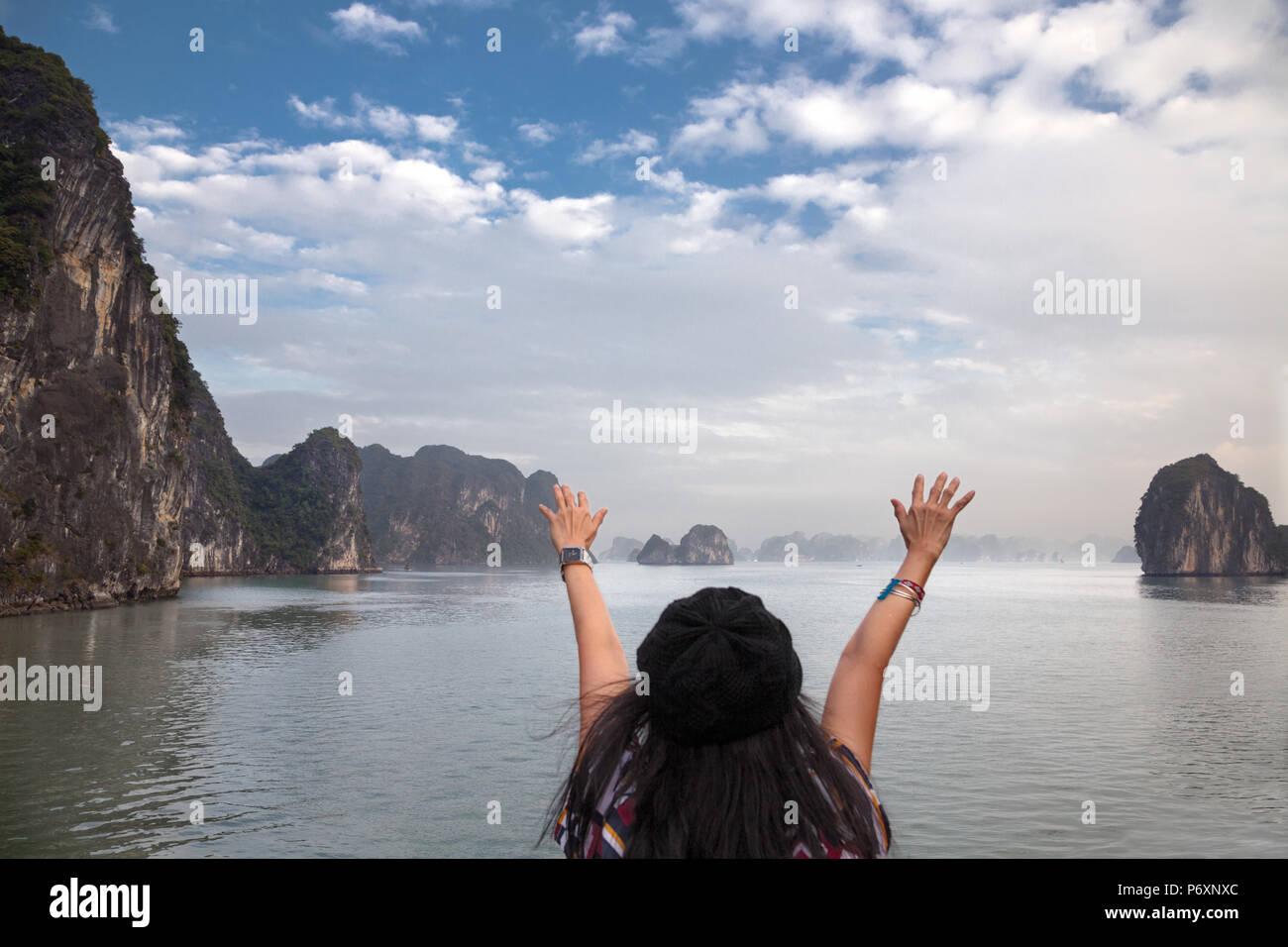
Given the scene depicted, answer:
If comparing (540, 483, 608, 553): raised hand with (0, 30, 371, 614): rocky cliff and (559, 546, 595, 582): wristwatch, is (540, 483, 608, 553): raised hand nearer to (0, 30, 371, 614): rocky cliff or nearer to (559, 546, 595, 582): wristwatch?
(559, 546, 595, 582): wristwatch

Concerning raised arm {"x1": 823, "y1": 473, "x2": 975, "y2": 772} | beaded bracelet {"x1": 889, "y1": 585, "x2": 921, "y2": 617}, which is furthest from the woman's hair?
beaded bracelet {"x1": 889, "y1": 585, "x2": 921, "y2": 617}

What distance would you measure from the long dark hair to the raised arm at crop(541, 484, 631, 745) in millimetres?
193

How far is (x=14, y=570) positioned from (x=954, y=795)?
4075cm

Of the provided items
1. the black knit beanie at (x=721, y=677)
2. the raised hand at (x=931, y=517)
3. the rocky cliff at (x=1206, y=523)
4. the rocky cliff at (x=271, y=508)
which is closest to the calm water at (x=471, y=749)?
Answer: the raised hand at (x=931, y=517)

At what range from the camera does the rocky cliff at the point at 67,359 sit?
3850cm

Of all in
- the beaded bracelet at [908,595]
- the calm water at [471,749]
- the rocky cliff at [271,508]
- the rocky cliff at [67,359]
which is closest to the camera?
the beaded bracelet at [908,595]

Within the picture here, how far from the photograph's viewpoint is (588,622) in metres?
2.34

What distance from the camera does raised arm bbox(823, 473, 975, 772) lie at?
2.03 meters

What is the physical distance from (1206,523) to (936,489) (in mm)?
148300

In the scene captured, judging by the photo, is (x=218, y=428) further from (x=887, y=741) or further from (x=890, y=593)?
(x=890, y=593)

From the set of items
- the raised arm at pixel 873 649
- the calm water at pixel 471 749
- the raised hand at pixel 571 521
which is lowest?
the calm water at pixel 471 749

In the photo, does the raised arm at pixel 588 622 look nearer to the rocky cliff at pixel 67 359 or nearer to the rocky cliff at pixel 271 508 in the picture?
the rocky cliff at pixel 67 359

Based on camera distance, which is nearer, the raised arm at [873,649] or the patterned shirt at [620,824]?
the patterned shirt at [620,824]
